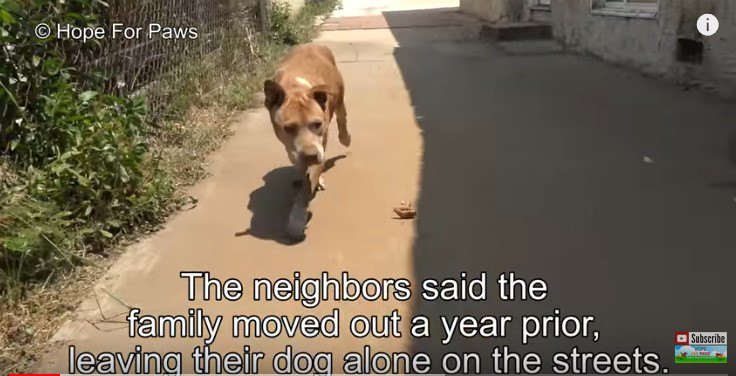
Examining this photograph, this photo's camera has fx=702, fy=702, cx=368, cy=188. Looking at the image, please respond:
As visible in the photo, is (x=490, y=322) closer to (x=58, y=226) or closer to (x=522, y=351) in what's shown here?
(x=522, y=351)

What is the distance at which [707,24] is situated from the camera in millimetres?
6875

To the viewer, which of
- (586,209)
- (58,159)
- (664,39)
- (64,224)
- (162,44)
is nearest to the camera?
(64,224)

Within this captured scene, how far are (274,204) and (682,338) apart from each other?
2.48m

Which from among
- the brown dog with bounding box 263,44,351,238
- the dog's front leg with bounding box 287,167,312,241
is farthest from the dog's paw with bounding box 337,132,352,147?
the dog's front leg with bounding box 287,167,312,241

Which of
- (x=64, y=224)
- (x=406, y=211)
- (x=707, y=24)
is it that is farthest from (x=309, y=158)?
(x=707, y=24)

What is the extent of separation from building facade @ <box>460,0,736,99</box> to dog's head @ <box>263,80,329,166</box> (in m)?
4.39

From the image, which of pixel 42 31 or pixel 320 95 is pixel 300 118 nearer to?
pixel 320 95

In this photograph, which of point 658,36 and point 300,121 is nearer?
point 300,121

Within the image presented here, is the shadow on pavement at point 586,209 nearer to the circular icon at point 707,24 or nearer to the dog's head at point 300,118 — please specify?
the circular icon at point 707,24

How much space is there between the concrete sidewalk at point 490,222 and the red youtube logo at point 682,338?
1.6 inches

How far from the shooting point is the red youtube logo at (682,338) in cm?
280

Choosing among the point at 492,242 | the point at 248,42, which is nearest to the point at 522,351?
the point at 492,242

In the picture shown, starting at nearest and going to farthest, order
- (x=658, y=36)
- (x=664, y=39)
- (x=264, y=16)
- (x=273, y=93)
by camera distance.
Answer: (x=273, y=93)
(x=664, y=39)
(x=658, y=36)
(x=264, y=16)

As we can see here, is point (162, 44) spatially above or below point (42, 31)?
below
